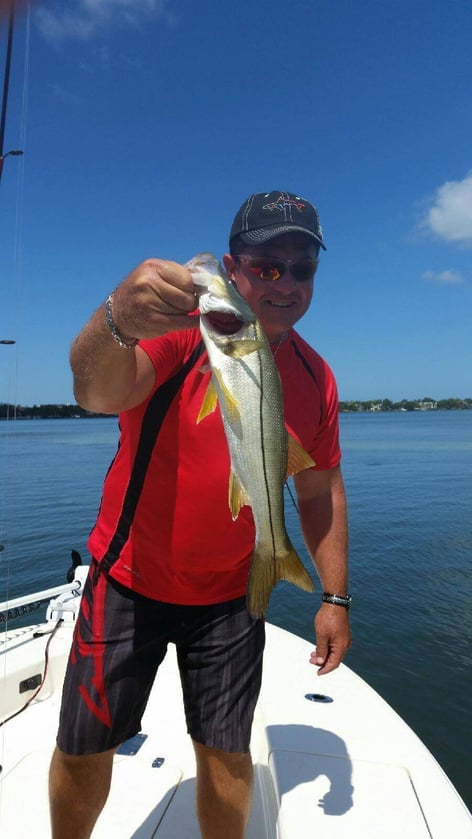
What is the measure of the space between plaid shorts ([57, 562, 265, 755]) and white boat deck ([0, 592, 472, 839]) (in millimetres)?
671

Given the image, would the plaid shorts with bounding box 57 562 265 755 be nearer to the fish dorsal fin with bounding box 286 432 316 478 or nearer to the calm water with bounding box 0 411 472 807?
the fish dorsal fin with bounding box 286 432 316 478

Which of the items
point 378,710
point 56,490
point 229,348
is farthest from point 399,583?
point 56,490

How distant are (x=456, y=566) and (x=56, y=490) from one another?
16109 mm

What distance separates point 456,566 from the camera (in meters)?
11.2

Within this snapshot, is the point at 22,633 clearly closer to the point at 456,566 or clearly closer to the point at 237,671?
the point at 237,671

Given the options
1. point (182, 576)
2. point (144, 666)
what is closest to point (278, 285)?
point (182, 576)

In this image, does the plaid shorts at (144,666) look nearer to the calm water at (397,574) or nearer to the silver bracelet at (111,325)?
the silver bracelet at (111,325)

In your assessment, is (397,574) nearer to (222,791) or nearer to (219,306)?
(222,791)

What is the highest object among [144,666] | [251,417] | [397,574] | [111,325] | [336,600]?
[111,325]

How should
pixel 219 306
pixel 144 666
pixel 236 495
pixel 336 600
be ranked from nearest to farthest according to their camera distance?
1. pixel 219 306
2. pixel 236 495
3. pixel 144 666
4. pixel 336 600

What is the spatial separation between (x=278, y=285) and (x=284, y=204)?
1.31 feet

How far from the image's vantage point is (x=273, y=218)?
2.39 meters

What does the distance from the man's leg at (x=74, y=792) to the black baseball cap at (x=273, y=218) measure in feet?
7.95

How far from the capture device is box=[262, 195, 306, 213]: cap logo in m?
2.42
